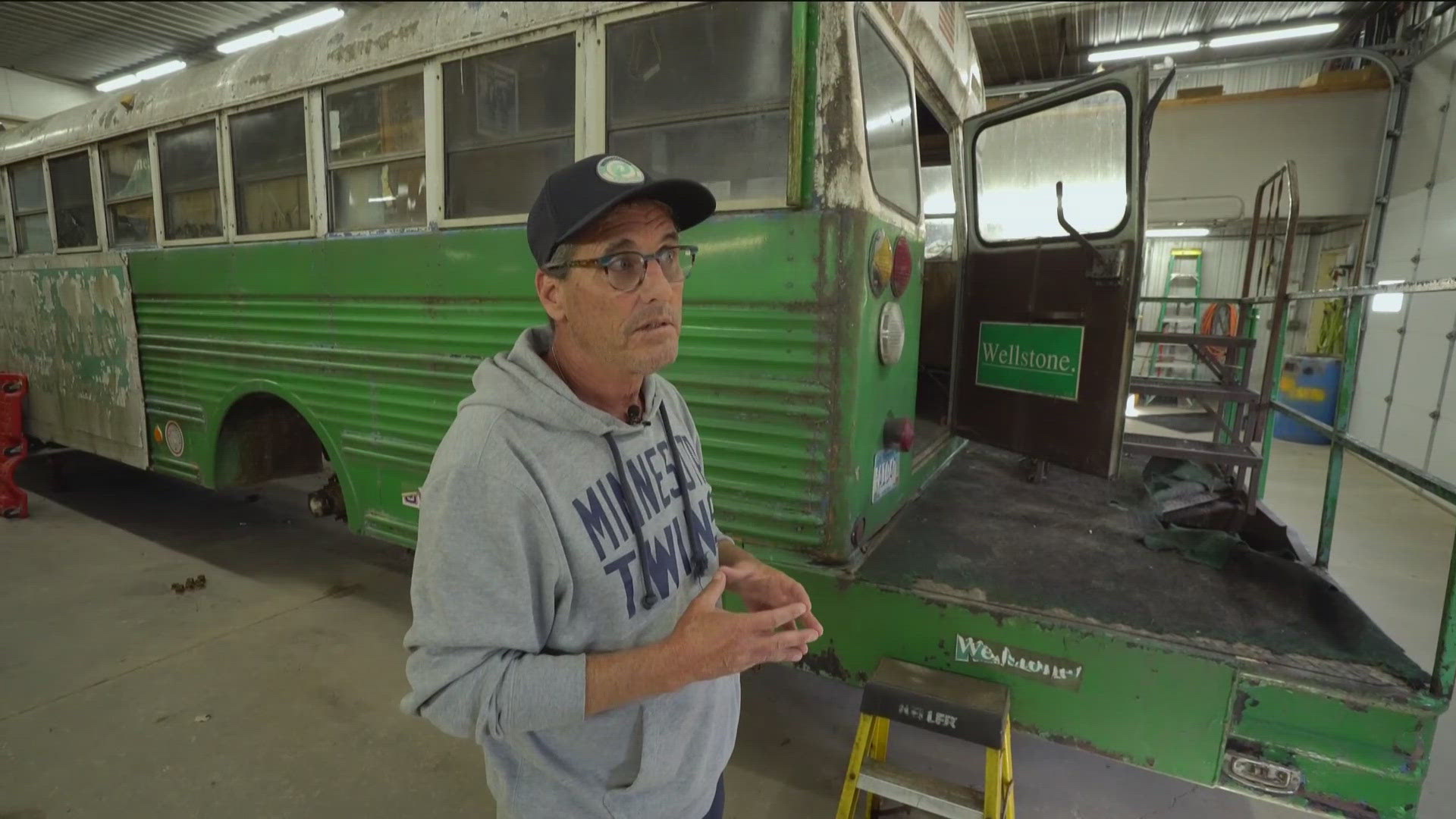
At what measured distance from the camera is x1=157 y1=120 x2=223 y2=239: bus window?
333cm

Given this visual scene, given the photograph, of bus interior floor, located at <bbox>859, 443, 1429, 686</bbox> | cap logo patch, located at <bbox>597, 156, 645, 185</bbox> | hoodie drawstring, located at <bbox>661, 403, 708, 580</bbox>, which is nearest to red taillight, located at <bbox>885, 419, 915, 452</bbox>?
bus interior floor, located at <bbox>859, 443, 1429, 686</bbox>

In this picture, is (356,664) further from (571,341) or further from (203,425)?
(571,341)

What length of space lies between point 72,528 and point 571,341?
5.68m

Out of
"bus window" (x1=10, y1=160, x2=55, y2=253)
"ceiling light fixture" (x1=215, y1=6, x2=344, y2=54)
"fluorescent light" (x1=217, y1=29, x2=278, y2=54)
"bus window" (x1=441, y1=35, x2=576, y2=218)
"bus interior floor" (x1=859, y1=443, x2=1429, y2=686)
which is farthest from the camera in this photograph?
"fluorescent light" (x1=217, y1=29, x2=278, y2=54)

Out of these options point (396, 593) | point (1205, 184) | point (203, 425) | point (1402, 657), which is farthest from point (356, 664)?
point (1205, 184)

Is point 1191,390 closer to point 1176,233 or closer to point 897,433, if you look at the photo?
point 897,433

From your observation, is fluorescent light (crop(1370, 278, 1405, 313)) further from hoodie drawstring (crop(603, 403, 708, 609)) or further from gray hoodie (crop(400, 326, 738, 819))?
gray hoodie (crop(400, 326, 738, 819))

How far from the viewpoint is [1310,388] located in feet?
27.3

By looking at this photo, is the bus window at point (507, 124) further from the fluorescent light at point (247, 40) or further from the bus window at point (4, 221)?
the fluorescent light at point (247, 40)

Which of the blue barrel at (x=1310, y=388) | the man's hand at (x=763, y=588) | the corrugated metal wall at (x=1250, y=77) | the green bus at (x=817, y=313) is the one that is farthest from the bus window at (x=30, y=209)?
the corrugated metal wall at (x=1250, y=77)

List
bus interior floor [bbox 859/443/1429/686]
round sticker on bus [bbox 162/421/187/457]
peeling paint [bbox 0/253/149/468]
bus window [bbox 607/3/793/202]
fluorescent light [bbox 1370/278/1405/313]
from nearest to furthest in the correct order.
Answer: bus interior floor [bbox 859/443/1429/686], bus window [bbox 607/3/793/202], round sticker on bus [bbox 162/421/187/457], peeling paint [bbox 0/253/149/468], fluorescent light [bbox 1370/278/1405/313]

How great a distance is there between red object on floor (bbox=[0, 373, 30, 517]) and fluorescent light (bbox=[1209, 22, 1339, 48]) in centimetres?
1170

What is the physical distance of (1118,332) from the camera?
7.74 ft

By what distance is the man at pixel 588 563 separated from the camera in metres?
0.89
